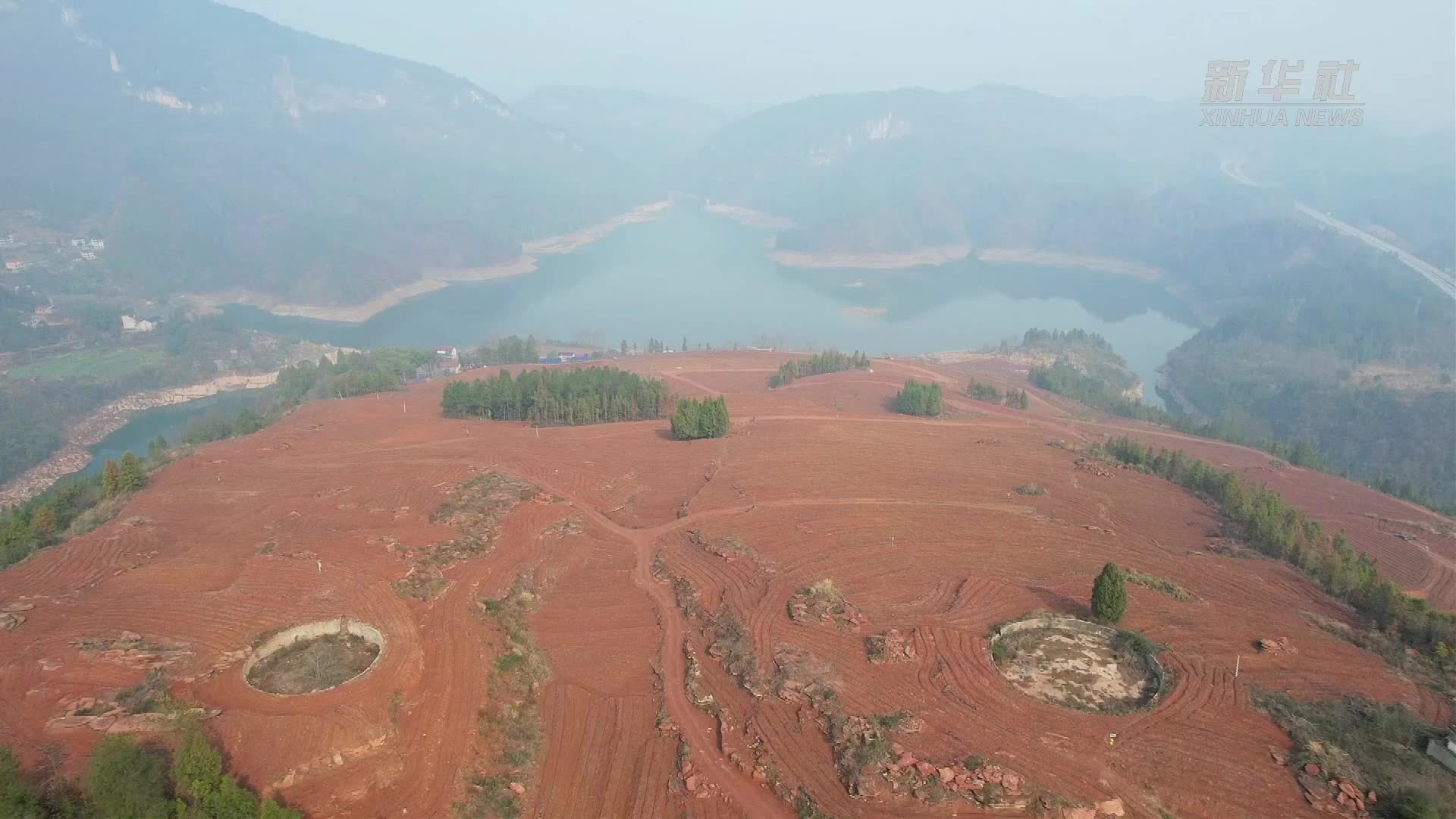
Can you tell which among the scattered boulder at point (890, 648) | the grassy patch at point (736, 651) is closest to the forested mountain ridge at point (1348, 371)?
the scattered boulder at point (890, 648)

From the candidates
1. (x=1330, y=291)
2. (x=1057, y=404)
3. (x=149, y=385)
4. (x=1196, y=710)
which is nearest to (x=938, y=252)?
(x=1330, y=291)

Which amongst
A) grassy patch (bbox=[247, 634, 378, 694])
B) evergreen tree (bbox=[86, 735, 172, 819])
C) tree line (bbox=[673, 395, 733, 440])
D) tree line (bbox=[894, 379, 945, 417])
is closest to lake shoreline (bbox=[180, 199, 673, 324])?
tree line (bbox=[673, 395, 733, 440])

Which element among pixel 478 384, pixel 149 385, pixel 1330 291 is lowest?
pixel 149 385

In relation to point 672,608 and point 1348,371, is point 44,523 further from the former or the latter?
point 1348,371

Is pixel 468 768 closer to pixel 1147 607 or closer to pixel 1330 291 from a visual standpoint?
pixel 1147 607

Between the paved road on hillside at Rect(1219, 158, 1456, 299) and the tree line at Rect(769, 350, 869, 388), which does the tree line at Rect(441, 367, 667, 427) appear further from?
the paved road on hillside at Rect(1219, 158, 1456, 299)

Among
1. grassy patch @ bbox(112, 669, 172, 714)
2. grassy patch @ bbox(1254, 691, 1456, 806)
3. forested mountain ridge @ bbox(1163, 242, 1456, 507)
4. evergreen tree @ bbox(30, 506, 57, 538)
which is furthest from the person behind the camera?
forested mountain ridge @ bbox(1163, 242, 1456, 507)
